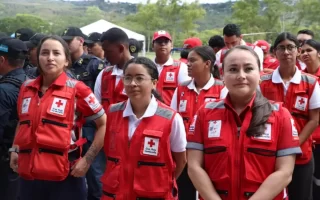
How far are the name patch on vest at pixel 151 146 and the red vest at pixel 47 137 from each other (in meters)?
0.70

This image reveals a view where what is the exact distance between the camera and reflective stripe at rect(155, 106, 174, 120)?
300 centimetres

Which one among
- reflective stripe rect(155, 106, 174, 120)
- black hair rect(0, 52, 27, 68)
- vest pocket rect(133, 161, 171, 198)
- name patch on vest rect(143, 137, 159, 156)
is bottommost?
vest pocket rect(133, 161, 171, 198)

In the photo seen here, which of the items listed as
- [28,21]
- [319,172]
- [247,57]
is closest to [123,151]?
[247,57]

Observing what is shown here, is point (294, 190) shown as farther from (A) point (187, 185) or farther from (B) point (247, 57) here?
(B) point (247, 57)

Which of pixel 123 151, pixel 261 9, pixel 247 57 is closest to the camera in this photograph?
pixel 247 57

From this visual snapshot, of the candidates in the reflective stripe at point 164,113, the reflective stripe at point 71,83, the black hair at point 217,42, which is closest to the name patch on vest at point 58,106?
the reflective stripe at point 71,83

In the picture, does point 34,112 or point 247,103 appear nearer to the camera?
point 247,103

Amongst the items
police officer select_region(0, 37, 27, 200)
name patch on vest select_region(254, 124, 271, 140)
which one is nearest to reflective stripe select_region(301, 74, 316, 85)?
name patch on vest select_region(254, 124, 271, 140)

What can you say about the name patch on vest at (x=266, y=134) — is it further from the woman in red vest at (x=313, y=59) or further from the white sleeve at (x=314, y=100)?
the woman in red vest at (x=313, y=59)

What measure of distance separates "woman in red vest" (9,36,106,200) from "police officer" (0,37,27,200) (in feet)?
1.63

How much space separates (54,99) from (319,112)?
2.39 metres

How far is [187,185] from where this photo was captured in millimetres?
4359

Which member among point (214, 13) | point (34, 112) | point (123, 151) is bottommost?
point (123, 151)

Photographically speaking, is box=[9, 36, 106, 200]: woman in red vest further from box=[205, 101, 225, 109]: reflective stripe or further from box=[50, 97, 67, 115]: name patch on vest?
box=[205, 101, 225, 109]: reflective stripe
